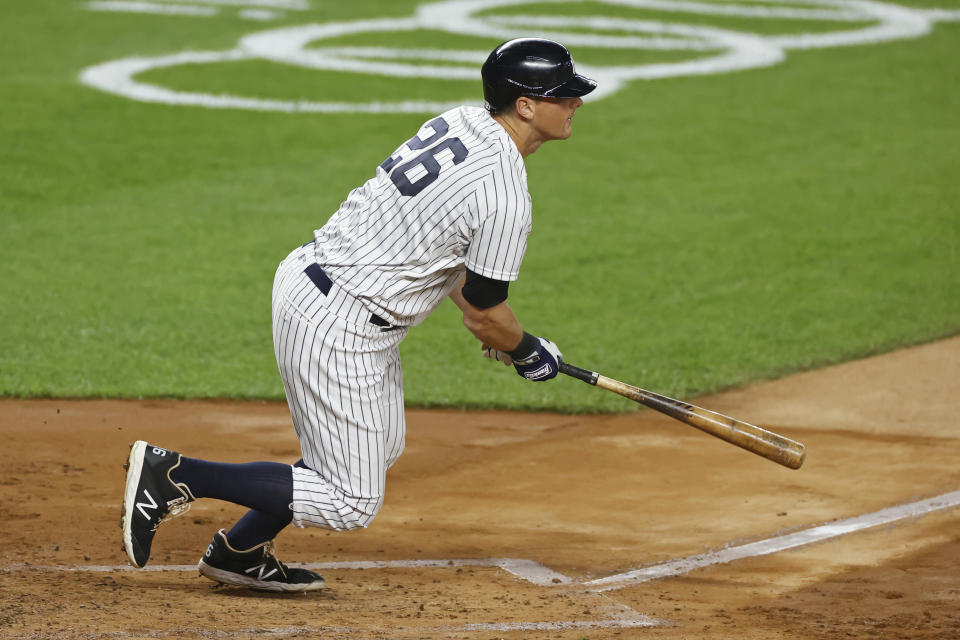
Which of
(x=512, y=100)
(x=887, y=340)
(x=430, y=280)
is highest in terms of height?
(x=512, y=100)

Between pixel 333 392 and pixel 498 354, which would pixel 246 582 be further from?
pixel 498 354

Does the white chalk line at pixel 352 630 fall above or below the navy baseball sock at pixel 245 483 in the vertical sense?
below

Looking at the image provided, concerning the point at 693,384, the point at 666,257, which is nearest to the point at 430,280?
the point at 693,384

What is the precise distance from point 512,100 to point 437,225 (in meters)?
0.48

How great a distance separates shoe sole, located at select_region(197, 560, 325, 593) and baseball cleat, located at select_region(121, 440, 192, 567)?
343 millimetres

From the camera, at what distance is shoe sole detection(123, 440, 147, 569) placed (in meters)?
4.04

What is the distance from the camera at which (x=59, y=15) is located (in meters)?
18.1

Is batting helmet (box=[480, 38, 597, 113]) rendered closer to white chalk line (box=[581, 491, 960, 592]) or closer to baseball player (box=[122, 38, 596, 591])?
baseball player (box=[122, 38, 596, 591])

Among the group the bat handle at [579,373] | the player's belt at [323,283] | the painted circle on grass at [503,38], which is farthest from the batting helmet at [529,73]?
the painted circle on grass at [503,38]

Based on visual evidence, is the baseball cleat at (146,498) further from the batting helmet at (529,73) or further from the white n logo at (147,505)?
the batting helmet at (529,73)

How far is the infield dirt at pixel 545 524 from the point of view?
405 cm

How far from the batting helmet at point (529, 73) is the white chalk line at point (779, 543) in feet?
5.68

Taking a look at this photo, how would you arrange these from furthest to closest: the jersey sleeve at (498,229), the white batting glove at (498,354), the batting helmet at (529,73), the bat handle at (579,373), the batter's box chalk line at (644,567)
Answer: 1. the batter's box chalk line at (644,567)
2. the bat handle at (579,373)
3. the white batting glove at (498,354)
4. the batting helmet at (529,73)
5. the jersey sleeve at (498,229)

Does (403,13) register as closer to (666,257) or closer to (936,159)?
(936,159)
